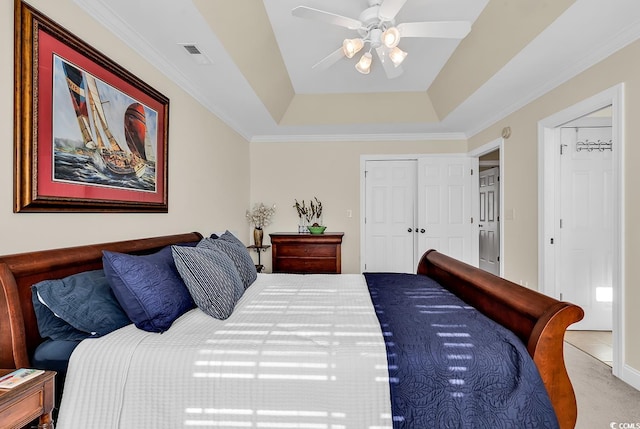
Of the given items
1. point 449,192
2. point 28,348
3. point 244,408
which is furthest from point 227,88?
point 449,192

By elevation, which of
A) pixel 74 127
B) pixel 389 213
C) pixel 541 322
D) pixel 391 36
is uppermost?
pixel 391 36

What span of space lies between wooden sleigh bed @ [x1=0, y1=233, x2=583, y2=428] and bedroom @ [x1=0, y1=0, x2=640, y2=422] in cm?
15

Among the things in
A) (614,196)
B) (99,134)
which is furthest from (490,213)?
(99,134)

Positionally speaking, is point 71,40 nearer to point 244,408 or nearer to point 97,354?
point 97,354

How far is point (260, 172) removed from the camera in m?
4.96

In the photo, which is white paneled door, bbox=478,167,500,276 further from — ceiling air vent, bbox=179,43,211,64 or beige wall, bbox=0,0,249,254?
ceiling air vent, bbox=179,43,211,64

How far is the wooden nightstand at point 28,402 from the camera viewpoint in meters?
0.88

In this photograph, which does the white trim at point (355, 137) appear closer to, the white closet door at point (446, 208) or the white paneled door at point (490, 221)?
the white closet door at point (446, 208)

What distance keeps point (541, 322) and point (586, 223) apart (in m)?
2.63

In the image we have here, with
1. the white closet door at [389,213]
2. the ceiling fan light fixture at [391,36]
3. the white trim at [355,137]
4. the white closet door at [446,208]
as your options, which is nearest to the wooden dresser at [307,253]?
the white closet door at [389,213]

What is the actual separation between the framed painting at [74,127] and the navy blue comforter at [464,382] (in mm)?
1762

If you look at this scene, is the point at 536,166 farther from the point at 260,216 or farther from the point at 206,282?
the point at 260,216

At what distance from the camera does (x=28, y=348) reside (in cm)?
132

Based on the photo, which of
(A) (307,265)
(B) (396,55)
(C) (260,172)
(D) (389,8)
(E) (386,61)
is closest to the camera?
(D) (389,8)
